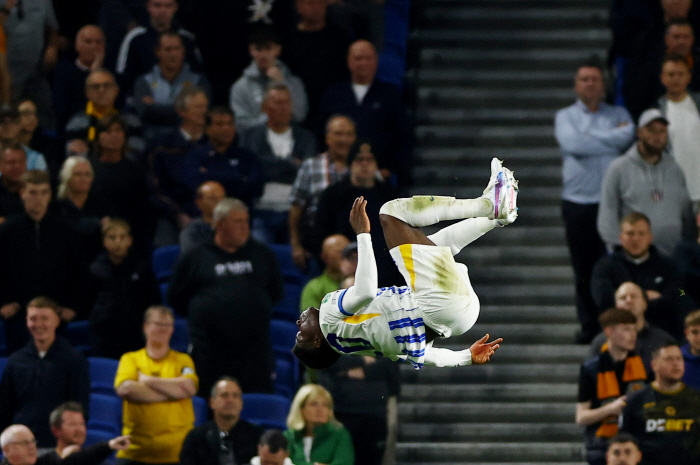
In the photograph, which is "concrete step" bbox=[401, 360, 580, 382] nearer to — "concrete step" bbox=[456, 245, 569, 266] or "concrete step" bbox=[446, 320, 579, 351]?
"concrete step" bbox=[446, 320, 579, 351]

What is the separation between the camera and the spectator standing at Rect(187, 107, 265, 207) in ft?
31.7

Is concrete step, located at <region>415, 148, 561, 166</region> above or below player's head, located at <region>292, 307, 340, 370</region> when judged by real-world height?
above

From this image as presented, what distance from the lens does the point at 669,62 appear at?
9.91 metres

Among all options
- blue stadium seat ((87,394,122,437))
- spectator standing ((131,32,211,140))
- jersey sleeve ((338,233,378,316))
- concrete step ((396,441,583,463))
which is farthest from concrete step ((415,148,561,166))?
jersey sleeve ((338,233,378,316))

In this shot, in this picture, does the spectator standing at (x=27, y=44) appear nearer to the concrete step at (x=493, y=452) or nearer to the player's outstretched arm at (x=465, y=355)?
the concrete step at (x=493, y=452)

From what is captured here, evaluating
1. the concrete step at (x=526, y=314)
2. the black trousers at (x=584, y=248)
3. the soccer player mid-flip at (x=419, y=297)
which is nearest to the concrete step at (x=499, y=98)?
the black trousers at (x=584, y=248)

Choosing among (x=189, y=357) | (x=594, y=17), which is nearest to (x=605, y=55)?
(x=594, y=17)

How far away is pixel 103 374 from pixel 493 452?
9.22ft

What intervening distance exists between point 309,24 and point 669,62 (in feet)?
9.50

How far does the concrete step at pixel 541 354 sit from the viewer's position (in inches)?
390

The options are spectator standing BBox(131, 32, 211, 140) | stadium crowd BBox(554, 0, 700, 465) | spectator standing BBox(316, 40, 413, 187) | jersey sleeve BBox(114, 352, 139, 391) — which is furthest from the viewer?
spectator standing BBox(131, 32, 211, 140)

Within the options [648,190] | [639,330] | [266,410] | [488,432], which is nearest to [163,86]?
[266,410]

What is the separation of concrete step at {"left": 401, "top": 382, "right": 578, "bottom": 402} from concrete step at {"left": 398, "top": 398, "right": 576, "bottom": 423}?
0.05 m

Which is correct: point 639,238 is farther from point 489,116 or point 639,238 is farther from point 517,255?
point 489,116
